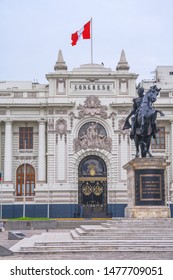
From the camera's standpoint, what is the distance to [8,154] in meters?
55.3

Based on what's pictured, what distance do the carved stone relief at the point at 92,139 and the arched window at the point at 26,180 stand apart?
16.7ft

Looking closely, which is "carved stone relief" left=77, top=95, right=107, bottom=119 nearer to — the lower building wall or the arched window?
the arched window

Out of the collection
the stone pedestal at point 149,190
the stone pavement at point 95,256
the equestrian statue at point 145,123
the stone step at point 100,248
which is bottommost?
the stone pavement at point 95,256

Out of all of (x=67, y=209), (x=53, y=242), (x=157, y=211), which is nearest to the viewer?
(x=53, y=242)

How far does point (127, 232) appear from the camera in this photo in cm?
2431

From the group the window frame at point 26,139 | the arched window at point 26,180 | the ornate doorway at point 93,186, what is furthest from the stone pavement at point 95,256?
the window frame at point 26,139

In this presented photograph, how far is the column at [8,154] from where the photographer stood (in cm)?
5472

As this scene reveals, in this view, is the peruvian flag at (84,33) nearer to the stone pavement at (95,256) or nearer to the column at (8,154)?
the column at (8,154)

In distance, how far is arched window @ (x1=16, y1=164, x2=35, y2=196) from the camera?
182ft

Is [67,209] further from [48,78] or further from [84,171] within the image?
[48,78]

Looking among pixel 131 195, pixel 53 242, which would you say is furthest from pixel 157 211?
pixel 53 242

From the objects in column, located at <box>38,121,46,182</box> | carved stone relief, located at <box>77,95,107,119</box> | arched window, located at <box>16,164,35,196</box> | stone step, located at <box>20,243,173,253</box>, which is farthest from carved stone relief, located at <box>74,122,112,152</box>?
stone step, located at <box>20,243,173,253</box>

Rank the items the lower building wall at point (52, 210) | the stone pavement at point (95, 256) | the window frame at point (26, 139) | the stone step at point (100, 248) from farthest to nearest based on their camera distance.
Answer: the window frame at point (26, 139)
the lower building wall at point (52, 210)
the stone step at point (100, 248)
the stone pavement at point (95, 256)

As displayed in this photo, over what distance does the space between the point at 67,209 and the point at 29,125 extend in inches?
372
